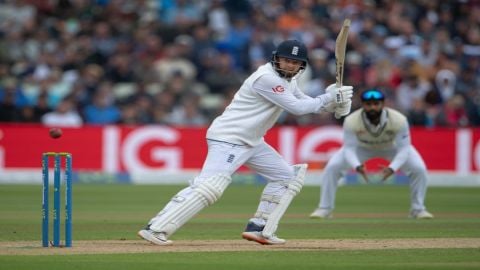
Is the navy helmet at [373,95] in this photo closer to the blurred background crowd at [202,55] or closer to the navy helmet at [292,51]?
the navy helmet at [292,51]

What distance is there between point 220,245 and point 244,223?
2.57 metres

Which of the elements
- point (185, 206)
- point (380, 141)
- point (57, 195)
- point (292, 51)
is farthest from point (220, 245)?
point (380, 141)

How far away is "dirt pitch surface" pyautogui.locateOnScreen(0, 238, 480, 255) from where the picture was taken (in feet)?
27.0

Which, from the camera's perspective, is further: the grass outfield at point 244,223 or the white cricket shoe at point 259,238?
the white cricket shoe at point 259,238

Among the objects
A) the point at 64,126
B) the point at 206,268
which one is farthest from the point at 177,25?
the point at 206,268

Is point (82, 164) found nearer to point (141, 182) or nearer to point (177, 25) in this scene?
point (141, 182)

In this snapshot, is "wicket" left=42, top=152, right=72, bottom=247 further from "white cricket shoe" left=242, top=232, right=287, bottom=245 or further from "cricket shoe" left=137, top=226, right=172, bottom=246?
"white cricket shoe" left=242, top=232, right=287, bottom=245

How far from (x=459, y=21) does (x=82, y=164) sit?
8.74 meters

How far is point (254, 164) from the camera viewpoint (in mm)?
8961

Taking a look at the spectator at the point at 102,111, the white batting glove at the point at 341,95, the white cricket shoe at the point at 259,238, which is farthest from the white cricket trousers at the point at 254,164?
the spectator at the point at 102,111

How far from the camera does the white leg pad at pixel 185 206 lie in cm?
836

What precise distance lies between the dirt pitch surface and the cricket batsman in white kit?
18 centimetres

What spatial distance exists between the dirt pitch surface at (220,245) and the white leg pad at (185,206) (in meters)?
0.18

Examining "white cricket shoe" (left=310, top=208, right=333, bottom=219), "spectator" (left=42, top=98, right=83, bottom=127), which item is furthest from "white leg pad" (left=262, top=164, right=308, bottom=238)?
"spectator" (left=42, top=98, right=83, bottom=127)
